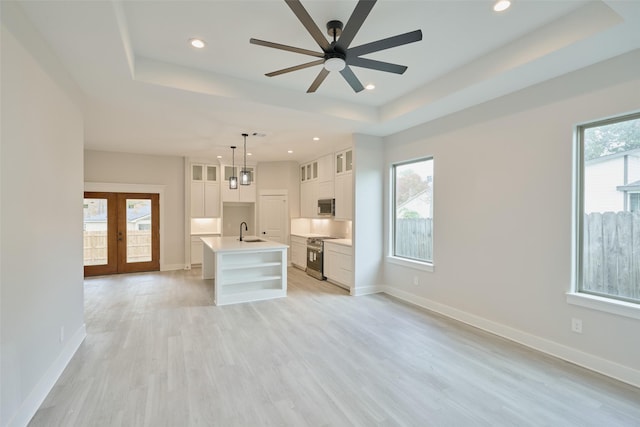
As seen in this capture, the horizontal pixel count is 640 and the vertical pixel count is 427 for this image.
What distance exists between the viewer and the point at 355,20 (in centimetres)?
198

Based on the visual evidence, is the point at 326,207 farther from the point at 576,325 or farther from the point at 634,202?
the point at 634,202

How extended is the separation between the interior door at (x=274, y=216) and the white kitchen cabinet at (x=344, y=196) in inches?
96.3

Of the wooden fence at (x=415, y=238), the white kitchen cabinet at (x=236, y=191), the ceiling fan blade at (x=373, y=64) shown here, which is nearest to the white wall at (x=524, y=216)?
the wooden fence at (x=415, y=238)

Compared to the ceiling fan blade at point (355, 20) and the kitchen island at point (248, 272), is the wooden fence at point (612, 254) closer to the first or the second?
the ceiling fan blade at point (355, 20)

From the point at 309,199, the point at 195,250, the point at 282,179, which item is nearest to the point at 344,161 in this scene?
the point at 309,199

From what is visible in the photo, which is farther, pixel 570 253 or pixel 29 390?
pixel 570 253

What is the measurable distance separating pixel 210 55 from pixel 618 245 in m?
4.39

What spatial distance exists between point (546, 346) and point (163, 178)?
8087 mm

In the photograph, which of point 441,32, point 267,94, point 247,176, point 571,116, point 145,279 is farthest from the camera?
point 145,279

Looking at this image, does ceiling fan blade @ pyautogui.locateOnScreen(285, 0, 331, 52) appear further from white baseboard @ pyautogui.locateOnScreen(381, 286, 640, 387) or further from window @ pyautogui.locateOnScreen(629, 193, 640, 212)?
white baseboard @ pyautogui.locateOnScreen(381, 286, 640, 387)

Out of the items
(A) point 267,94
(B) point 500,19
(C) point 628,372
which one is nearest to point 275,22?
(A) point 267,94

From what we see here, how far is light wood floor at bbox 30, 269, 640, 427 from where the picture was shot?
7.16 feet

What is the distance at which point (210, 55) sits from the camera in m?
3.16

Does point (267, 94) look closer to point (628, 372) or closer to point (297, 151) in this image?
point (297, 151)
